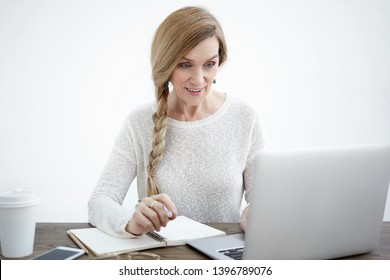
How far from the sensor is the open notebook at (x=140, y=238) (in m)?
1.02

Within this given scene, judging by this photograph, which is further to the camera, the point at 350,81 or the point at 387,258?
the point at 350,81

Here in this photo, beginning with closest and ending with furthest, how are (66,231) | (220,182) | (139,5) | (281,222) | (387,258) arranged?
(281,222) → (387,258) → (66,231) → (220,182) → (139,5)

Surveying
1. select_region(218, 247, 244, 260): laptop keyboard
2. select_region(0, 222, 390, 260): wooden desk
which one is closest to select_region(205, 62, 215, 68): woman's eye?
select_region(0, 222, 390, 260): wooden desk

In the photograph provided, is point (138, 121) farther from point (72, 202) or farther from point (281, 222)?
point (72, 202)

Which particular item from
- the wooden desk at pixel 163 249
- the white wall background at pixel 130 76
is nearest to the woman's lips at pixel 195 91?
the wooden desk at pixel 163 249

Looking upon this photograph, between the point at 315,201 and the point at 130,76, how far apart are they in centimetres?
226

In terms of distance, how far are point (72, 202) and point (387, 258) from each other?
7.74ft

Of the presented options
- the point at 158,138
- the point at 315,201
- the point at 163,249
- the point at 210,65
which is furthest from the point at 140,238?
the point at 210,65

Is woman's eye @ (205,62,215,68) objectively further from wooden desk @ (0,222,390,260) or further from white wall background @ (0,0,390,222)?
white wall background @ (0,0,390,222)

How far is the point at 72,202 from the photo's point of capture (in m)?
2.99

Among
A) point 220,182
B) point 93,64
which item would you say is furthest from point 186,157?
point 93,64

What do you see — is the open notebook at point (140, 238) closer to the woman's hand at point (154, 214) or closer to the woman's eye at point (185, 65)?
the woman's hand at point (154, 214)

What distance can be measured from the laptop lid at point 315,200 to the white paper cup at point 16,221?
0.48 m

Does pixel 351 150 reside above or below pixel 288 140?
above
